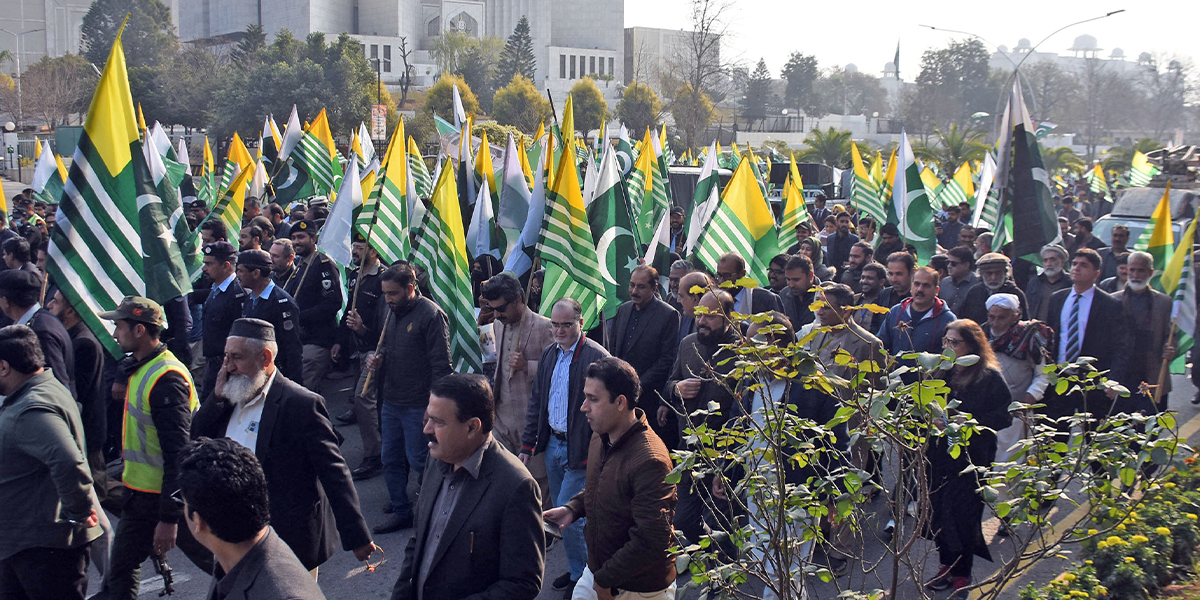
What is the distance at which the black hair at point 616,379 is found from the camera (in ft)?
13.3

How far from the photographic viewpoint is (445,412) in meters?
3.52

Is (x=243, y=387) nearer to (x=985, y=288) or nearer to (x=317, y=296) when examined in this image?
(x=317, y=296)

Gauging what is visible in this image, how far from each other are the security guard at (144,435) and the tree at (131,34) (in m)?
77.4

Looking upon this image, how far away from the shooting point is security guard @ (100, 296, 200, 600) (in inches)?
183

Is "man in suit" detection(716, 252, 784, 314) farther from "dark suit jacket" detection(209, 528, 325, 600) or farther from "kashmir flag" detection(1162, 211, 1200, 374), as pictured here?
"dark suit jacket" detection(209, 528, 325, 600)

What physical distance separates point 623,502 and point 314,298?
576 centimetres

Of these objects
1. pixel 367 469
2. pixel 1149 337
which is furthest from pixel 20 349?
pixel 1149 337

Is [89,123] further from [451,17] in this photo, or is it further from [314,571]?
[451,17]

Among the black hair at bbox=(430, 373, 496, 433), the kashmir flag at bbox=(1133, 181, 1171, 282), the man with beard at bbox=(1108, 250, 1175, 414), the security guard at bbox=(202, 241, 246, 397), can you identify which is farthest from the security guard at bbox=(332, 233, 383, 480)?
the kashmir flag at bbox=(1133, 181, 1171, 282)

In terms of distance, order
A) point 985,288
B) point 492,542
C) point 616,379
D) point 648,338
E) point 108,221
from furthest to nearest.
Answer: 1. point 985,288
2. point 648,338
3. point 108,221
4. point 616,379
5. point 492,542

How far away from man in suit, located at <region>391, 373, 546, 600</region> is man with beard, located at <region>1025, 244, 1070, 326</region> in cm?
662

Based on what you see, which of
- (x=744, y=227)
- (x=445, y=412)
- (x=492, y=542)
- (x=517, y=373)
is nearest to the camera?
(x=492, y=542)

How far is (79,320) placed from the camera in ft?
20.5

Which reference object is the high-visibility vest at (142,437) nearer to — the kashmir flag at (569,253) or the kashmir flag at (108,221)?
the kashmir flag at (108,221)
